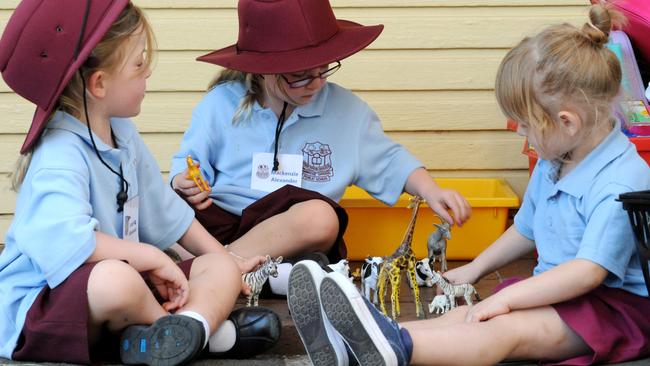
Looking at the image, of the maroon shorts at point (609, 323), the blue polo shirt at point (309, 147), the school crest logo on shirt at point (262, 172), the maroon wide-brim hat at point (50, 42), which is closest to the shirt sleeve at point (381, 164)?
the blue polo shirt at point (309, 147)

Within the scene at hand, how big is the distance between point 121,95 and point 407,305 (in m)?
1.27

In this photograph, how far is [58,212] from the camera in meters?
2.86

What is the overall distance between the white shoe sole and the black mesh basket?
71 cm

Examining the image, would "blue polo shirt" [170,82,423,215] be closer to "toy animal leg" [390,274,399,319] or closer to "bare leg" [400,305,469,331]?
"toy animal leg" [390,274,399,319]

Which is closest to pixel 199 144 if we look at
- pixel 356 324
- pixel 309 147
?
pixel 309 147

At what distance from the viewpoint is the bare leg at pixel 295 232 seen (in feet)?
12.0

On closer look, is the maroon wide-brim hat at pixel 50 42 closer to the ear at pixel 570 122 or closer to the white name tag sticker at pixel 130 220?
the white name tag sticker at pixel 130 220

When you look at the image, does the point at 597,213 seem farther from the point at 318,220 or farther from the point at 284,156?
the point at 284,156

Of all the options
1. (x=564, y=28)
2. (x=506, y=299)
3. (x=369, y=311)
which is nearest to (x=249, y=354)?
(x=369, y=311)

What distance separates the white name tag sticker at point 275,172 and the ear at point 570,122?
3.86 feet

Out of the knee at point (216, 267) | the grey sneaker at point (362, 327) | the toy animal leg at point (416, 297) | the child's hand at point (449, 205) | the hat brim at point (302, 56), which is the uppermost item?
Result: the hat brim at point (302, 56)

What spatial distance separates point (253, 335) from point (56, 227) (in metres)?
0.65

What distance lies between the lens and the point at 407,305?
3717 millimetres

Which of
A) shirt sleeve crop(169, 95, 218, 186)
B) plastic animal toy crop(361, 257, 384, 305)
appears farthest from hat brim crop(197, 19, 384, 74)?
plastic animal toy crop(361, 257, 384, 305)
